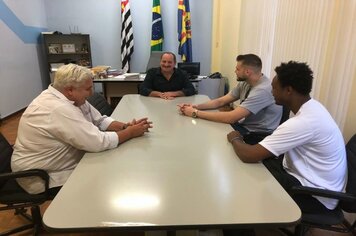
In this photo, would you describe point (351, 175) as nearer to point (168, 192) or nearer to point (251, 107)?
point (251, 107)

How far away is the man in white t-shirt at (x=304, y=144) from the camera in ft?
4.26

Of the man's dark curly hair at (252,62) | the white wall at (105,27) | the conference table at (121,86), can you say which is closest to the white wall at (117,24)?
the white wall at (105,27)

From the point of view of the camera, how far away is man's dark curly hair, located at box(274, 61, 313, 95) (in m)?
1.38

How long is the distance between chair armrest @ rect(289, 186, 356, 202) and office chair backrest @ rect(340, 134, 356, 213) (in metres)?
0.06

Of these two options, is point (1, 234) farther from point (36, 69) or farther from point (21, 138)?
point (36, 69)

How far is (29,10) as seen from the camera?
5422mm

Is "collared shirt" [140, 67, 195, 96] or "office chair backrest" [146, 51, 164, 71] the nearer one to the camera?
"collared shirt" [140, 67, 195, 96]

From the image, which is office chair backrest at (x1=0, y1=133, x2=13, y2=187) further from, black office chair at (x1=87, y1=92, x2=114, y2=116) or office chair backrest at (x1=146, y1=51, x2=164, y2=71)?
office chair backrest at (x1=146, y1=51, x2=164, y2=71)

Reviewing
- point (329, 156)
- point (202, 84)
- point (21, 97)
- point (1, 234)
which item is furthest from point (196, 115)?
point (21, 97)

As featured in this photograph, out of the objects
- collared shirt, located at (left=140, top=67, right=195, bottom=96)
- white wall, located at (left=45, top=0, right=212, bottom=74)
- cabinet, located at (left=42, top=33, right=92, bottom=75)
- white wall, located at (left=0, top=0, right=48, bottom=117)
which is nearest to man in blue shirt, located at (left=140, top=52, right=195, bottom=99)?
collared shirt, located at (left=140, top=67, right=195, bottom=96)

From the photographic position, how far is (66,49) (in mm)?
6059

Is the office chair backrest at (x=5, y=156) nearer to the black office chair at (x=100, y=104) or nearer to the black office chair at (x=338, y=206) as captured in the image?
the black office chair at (x=100, y=104)

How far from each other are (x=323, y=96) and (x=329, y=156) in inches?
34.8

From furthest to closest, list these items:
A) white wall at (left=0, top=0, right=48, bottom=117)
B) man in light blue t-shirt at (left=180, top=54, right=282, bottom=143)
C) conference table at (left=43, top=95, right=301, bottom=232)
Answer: white wall at (left=0, top=0, right=48, bottom=117) < man in light blue t-shirt at (left=180, top=54, right=282, bottom=143) < conference table at (left=43, top=95, right=301, bottom=232)
